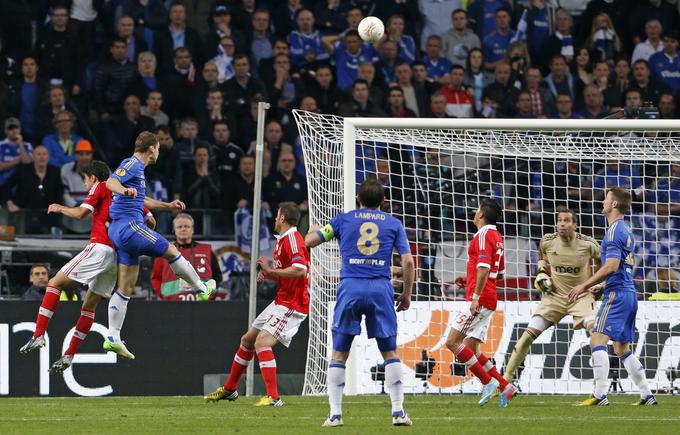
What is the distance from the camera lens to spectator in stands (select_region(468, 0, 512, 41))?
2202 cm

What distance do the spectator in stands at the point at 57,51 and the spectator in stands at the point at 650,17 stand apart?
32.6ft

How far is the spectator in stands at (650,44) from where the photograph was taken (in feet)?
72.1

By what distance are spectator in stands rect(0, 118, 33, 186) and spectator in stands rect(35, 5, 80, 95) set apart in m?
1.70

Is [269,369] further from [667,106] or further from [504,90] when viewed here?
[667,106]

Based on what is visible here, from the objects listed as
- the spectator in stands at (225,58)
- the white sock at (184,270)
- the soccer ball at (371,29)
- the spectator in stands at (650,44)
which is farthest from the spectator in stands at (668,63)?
the white sock at (184,270)

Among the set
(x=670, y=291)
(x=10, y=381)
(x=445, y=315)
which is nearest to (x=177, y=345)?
(x=10, y=381)

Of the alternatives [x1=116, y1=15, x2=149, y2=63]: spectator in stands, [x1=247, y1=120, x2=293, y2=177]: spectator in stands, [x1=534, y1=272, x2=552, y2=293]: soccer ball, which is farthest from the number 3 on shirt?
[x1=116, y1=15, x2=149, y2=63]: spectator in stands

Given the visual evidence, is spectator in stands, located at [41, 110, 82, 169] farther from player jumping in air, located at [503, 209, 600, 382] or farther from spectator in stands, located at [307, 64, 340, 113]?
player jumping in air, located at [503, 209, 600, 382]

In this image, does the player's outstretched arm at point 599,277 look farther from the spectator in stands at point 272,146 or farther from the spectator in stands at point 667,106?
the spectator in stands at point 667,106

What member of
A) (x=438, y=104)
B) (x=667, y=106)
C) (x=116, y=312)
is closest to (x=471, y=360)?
(x=116, y=312)

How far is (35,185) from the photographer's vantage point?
1772 cm

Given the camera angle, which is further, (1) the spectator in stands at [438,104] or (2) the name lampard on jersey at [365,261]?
(1) the spectator in stands at [438,104]

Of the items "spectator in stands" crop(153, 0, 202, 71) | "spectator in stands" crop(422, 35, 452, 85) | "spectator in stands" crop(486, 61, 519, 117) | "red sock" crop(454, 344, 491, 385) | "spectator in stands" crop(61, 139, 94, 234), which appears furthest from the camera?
"spectator in stands" crop(422, 35, 452, 85)

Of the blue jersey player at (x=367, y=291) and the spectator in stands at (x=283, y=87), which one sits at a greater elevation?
the spectator in stands at (x=283, y=87)
